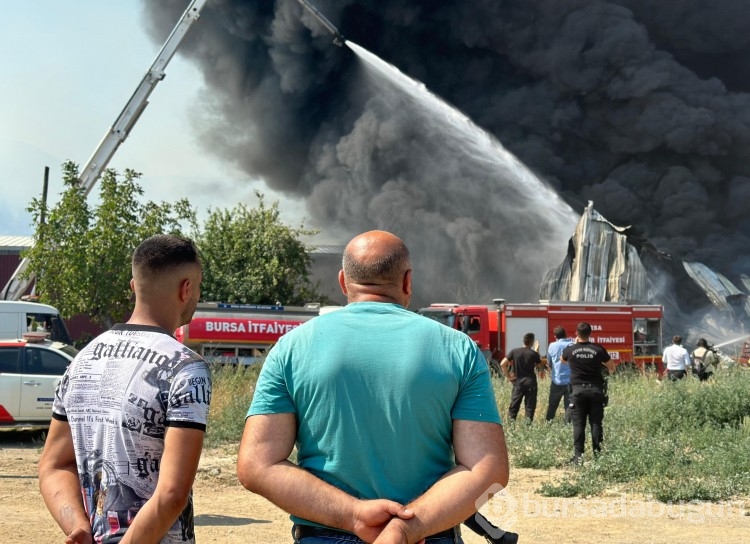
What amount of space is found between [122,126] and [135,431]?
25402mm

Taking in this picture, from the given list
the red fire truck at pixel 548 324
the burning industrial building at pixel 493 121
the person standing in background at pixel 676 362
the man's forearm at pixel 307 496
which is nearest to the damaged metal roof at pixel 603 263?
the burning industrial building at pixel 493 121

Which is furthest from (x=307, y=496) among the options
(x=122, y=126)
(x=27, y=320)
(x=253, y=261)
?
(x=253, y=261)

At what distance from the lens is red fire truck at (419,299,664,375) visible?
22938 mm

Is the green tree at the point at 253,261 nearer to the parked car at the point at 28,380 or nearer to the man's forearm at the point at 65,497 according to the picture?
the parked car at the point at 28,380

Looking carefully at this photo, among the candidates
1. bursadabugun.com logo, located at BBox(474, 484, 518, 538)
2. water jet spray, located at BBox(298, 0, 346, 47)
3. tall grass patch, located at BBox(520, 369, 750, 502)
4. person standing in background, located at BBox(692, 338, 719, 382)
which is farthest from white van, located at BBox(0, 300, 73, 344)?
water jet spray, located at BBox(298, 0, 346, 47)

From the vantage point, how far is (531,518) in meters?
7.57

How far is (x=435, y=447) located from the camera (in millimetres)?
2531

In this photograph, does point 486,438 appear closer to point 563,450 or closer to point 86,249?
point 563,450

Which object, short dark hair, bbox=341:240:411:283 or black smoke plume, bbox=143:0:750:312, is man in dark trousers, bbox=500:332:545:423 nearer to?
short dark hair, bbox=341:240:411:283

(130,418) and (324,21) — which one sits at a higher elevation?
(324,21)

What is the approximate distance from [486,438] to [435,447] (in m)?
0.15

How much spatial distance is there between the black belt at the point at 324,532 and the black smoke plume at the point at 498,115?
31836 mm

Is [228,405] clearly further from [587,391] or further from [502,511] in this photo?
[502,511]

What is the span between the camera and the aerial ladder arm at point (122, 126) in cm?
2653
